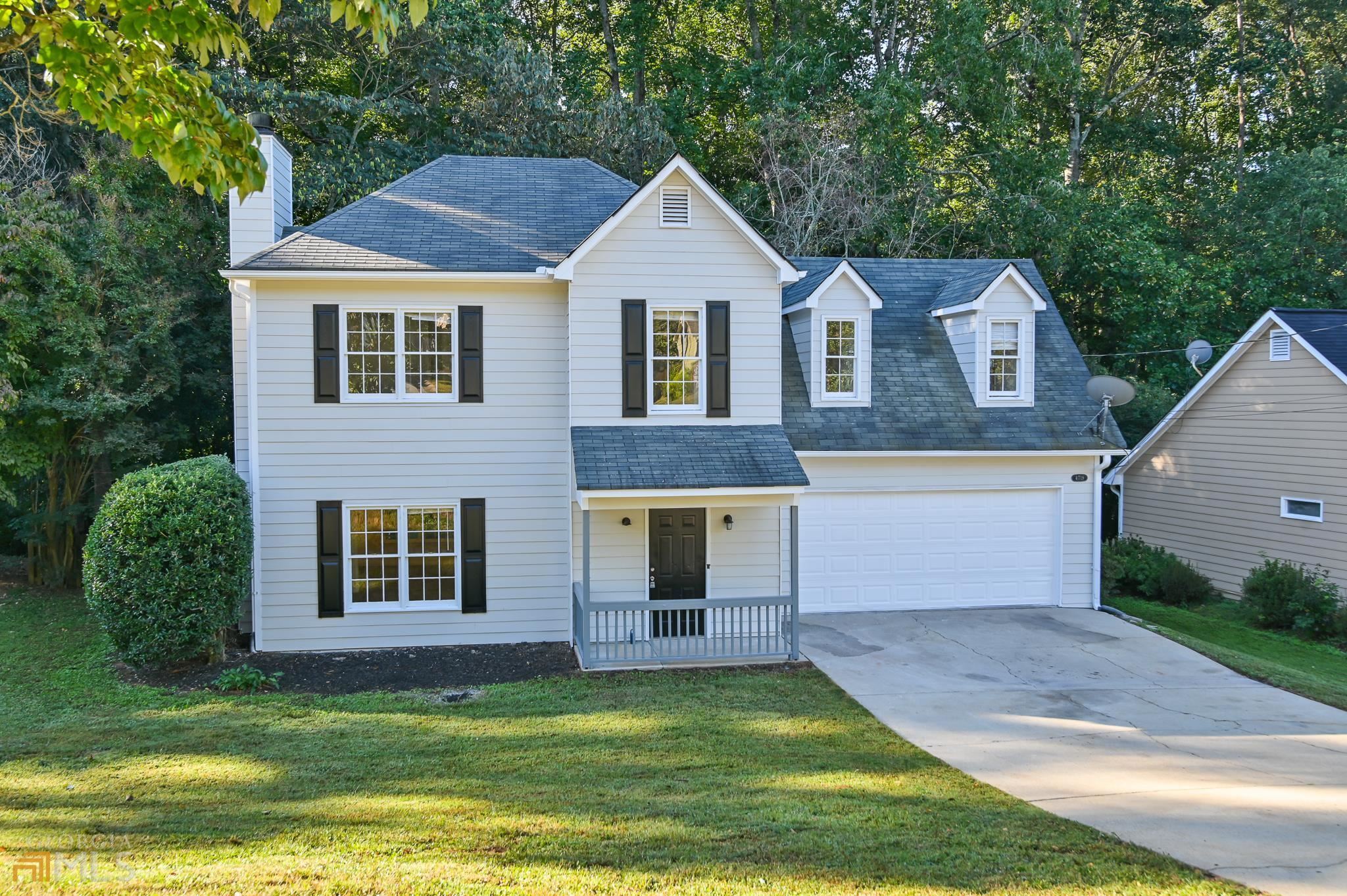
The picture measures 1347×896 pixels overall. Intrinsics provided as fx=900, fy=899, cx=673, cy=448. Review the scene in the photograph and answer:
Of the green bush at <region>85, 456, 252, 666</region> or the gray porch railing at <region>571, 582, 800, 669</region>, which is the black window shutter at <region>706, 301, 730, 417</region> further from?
the green bush at <region>85, 456, 252, 666</region>

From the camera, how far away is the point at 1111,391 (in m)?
15.0

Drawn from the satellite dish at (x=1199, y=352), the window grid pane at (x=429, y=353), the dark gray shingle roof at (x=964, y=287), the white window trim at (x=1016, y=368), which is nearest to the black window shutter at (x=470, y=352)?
the window grid pane at (x=429, y=353)

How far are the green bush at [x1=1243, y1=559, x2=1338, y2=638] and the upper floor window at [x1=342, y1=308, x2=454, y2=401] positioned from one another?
1445cm

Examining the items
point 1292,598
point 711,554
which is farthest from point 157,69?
point 1292,598

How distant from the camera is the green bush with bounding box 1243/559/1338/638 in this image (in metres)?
15.4

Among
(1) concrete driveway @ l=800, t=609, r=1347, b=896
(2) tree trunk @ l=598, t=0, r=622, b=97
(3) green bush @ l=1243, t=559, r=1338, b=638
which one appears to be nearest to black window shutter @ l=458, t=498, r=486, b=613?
(1) concrete driveway @ l=800, t=609, r=1347, b=896

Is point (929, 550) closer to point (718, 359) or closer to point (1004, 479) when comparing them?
point (1004, 479)

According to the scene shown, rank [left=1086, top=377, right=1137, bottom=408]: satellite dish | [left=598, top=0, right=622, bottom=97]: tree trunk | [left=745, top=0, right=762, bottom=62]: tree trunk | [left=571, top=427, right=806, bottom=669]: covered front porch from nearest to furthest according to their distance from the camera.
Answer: [left=571, top=427, right=806, bottom=669]: covered front porch, [left=1086, top=377, right=1137, bottom=408]: satellite dish, [left=745, top=0, right=762, bottom=62]: tree trunk, [left=598, top=0, right=622, bottom=97]: tree trunk

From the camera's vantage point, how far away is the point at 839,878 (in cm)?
585

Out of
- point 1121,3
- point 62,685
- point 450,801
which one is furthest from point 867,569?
point 1121,3

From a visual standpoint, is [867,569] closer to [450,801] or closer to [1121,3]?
[450,801]

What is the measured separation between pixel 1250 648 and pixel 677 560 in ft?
Answer: 31.2

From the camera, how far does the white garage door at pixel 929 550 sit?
48.3 ft

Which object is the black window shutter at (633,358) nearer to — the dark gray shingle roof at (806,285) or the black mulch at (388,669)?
the dark gray shingle roof at (806,285)
